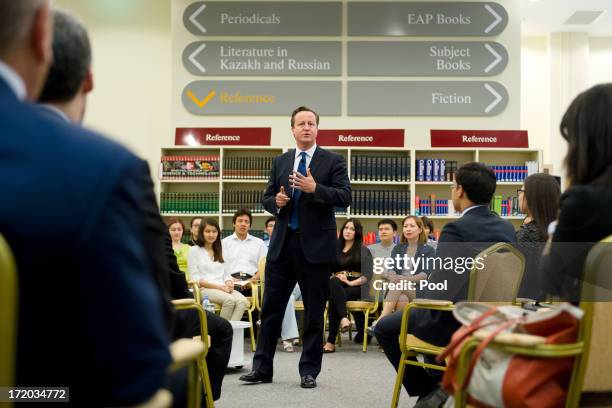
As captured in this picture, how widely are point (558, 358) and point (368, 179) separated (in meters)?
6.29

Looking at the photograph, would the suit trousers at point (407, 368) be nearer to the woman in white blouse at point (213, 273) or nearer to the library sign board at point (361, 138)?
the woman in white blouse at point (213, 273)

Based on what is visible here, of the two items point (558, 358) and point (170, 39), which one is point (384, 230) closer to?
point (170, 39)

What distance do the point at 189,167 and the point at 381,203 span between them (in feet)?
7.82

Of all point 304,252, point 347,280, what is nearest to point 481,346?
point 304,252

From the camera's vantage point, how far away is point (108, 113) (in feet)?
29.4

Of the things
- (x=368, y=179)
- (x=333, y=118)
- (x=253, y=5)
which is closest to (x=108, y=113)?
(x=253, y=5)

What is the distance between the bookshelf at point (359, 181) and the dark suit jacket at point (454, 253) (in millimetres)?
4802

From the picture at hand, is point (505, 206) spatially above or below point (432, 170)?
below

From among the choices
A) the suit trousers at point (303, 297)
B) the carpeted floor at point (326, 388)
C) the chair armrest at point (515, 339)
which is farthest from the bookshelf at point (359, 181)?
the chair armrest at point (515, 339)

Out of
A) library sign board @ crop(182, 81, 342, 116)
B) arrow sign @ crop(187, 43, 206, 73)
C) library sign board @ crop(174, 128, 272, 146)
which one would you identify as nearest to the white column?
library sign board @ crop(182, 81, 342, 116)

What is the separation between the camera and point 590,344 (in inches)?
61.1

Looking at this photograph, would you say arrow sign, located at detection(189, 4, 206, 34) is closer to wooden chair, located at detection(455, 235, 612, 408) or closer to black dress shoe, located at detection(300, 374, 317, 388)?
black dress shoe, located at detection(300, 374, 317, 388)

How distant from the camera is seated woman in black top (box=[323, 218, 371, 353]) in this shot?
604cm

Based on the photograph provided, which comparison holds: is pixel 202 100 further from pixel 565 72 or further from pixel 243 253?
pixel 565 72
